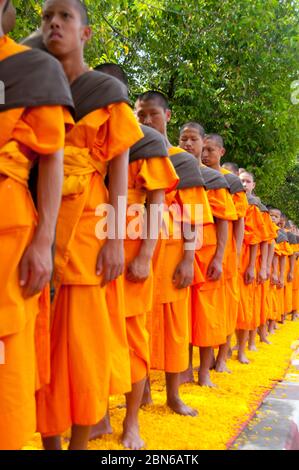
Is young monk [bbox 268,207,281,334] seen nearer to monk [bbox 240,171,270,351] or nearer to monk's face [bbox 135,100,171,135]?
monk [bbox 240,171,270,351]

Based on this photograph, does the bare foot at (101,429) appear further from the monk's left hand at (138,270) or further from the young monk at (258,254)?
the young monk at (258,254)

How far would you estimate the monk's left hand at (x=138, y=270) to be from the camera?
3576mm

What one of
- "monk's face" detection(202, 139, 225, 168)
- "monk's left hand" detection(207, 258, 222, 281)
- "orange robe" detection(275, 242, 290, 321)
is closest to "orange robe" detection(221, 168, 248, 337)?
"monk's face" detection(202, 139, 225, 168)

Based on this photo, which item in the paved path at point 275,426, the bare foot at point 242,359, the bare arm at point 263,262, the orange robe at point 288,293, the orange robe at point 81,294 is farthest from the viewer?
the orange robe at point 288,293

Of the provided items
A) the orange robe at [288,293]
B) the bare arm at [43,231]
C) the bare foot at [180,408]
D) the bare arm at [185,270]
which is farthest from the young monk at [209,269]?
the orange robe at [288,293]

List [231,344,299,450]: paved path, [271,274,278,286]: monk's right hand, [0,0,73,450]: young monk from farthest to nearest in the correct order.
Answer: [271,274,278,286]: monk's right hand → [231,344,299,450]: paved path → [0,0,73,450]: young monk

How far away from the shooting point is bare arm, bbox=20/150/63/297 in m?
2.42

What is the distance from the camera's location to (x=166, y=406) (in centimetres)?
457

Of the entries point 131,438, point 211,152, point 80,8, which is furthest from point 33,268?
point 211,152

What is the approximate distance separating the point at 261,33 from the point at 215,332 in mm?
7148

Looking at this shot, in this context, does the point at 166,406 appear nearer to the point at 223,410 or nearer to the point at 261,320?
the point at 223,410

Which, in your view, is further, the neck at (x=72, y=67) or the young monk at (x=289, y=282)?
the young monk at (x=289, y=282)

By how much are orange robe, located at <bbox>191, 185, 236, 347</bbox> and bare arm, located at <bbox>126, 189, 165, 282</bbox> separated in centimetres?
180

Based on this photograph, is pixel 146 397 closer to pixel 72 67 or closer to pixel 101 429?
pixel 101 429
